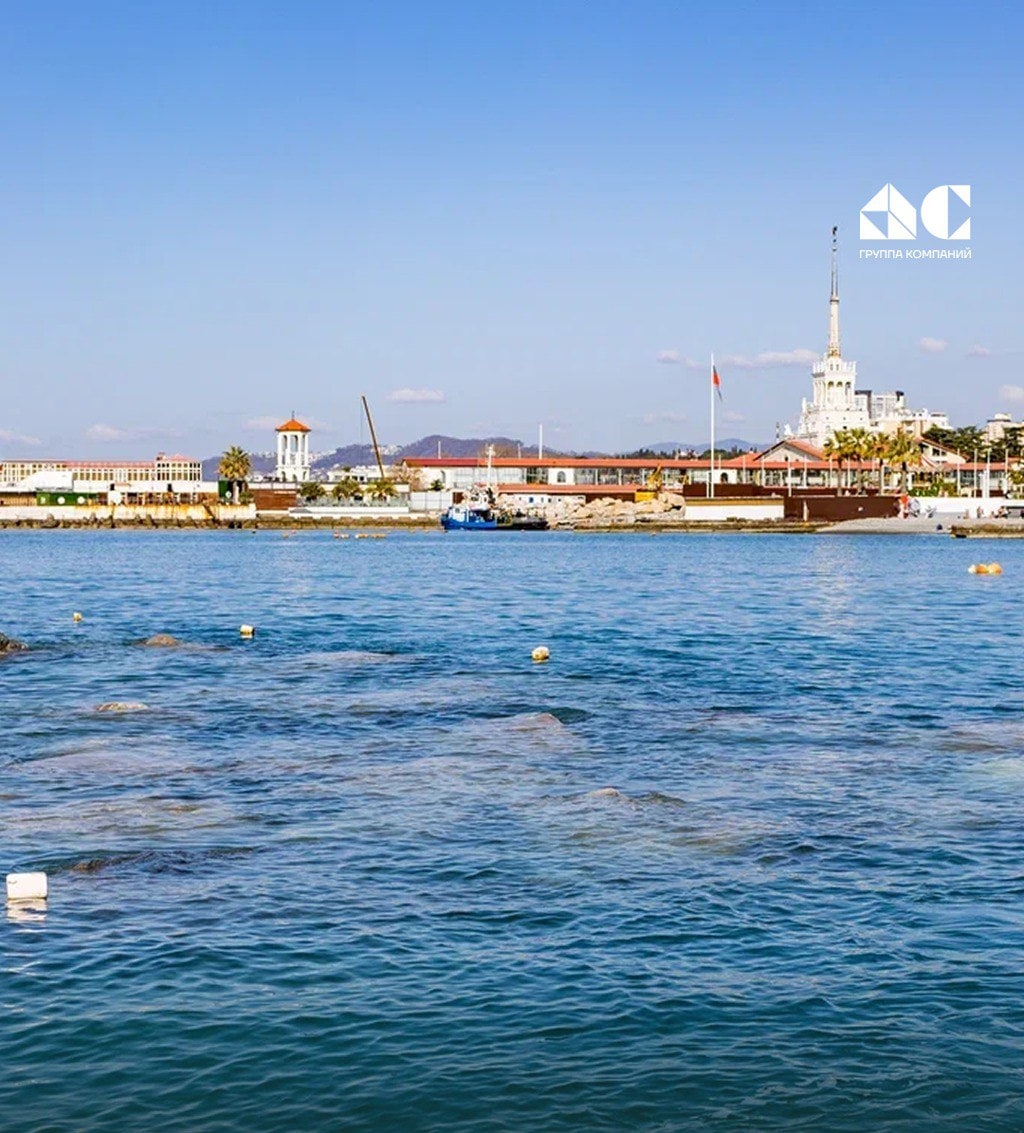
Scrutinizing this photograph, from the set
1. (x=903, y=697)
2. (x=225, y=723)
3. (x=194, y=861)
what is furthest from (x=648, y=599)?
(x=194, y=861)

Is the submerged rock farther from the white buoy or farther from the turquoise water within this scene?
the white buoy

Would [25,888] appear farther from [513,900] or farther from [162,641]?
[162,641]

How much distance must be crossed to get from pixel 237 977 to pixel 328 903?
270 centimetres

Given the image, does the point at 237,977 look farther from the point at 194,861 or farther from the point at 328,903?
the point at 194,861

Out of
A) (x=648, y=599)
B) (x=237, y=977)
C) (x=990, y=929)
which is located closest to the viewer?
(x=237, y=977)

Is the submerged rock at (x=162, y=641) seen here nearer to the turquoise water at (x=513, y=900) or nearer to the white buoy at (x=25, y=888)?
the turquoise water at (x=513, y=900)

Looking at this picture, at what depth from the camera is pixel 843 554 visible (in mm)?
Answer: 139500

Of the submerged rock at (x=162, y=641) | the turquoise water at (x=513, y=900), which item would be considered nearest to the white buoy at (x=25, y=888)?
the turquoise water at (x=513, y=900)

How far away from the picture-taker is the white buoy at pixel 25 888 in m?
17.4

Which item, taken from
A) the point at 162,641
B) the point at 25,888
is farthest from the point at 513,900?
the point at 162,641

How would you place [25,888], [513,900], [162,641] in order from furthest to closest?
1. [162,641]
2. [513,900]
3. [25,888]

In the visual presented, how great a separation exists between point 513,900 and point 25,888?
19.5 ft

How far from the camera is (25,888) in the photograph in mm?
17406

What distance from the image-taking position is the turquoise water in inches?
490
